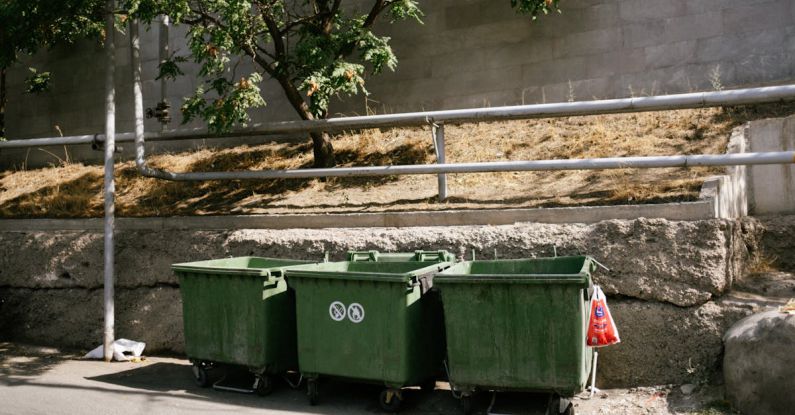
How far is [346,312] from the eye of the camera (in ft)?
19.8

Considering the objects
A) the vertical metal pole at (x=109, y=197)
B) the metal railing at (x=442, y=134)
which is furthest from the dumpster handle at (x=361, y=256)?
the vertical metal pole at (x=109, y=197)

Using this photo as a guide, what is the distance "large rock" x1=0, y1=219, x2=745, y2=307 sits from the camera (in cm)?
605

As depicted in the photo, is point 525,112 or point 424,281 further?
point 525,112

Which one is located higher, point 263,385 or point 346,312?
point 346,312

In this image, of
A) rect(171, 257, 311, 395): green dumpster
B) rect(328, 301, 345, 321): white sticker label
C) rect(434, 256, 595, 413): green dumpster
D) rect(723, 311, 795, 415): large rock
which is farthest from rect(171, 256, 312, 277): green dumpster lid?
rect(723, 311, 795, 415): large rock

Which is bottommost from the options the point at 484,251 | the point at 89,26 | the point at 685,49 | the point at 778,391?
the point at 778,391

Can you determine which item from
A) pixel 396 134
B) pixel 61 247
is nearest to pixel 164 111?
pixel 61 247

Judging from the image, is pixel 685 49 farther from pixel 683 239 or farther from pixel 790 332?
pixel 790 332

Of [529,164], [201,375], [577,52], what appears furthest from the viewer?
[577,52]

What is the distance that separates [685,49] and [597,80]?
1111mm

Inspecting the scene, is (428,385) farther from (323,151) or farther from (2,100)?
(2,100)

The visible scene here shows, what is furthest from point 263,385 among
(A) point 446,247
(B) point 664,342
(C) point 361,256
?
(B) point 664,342

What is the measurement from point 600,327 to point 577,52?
502 cm

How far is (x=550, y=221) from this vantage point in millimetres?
6727
